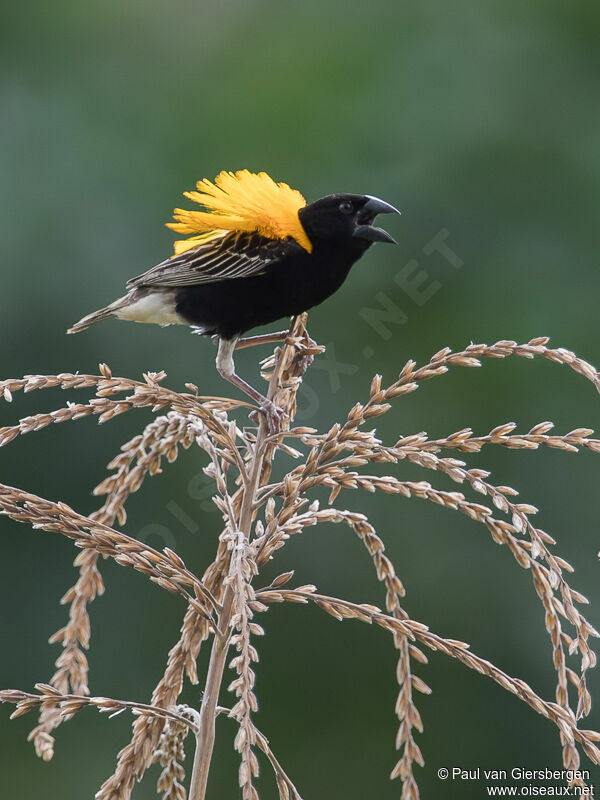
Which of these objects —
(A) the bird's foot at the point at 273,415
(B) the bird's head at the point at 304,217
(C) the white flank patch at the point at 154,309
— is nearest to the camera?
(A) the bird's foot at the point at 273,415

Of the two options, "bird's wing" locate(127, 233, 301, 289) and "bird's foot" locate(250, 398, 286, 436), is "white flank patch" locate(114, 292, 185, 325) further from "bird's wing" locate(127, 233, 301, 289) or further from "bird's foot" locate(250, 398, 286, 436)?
"bird's foot" locate(250, 398, 286, 436)

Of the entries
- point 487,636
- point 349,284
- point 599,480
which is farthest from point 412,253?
point 487,636

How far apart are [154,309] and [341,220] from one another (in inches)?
15.9

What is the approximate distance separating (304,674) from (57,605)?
0.82 m

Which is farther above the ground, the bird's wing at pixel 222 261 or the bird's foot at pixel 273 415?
the bird's wing at pixel 222 261

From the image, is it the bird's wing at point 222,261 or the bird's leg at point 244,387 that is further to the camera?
the bird's wing at point 222,261

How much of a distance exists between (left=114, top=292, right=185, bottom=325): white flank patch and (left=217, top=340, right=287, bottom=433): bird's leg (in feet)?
0.36

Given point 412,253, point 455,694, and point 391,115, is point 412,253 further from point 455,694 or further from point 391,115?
point 455,694

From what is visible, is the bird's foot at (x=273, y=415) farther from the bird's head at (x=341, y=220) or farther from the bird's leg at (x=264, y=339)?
the bird's head at (x=341, y=220)

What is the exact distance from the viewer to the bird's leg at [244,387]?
127cm

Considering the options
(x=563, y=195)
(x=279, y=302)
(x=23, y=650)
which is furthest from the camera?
(x=563, y=195)

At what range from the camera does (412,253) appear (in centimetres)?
337

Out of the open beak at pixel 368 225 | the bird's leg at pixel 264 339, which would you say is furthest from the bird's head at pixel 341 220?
the bird's leg at pixel 264 339

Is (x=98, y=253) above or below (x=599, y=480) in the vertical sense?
above
